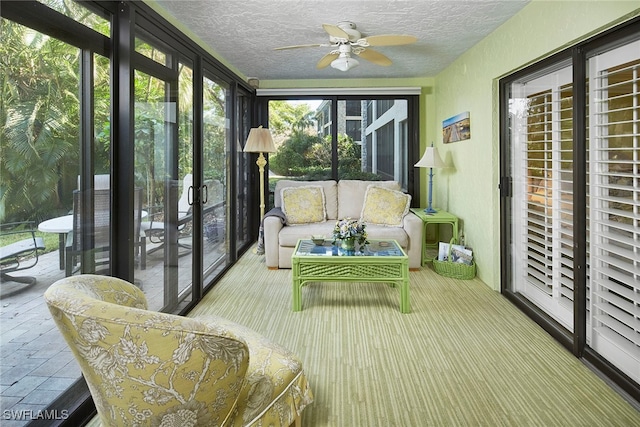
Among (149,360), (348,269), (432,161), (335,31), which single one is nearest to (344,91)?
(432,161)

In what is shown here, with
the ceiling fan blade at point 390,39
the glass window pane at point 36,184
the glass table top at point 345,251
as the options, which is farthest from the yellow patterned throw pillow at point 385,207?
the glass window pane at point 36,184

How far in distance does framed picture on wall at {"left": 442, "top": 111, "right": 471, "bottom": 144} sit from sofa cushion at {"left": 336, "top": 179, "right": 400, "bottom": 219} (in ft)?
Answer: 2.95

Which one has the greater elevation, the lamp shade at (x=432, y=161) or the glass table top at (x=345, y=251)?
the lamp shade at (x=432, y=161)

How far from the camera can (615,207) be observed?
2.27 meters

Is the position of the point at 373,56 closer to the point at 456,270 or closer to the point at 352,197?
the point at 352,197

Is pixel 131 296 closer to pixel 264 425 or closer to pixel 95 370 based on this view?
pixel 95 370

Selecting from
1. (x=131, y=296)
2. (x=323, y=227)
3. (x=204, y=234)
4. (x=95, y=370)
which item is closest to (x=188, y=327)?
(x=95, y=370)

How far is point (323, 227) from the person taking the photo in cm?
487

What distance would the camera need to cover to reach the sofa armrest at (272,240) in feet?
15.3

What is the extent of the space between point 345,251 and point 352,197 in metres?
2.00

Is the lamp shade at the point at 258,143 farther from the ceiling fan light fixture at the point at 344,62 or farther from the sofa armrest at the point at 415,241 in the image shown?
the sofa armrest at the point at 415,241

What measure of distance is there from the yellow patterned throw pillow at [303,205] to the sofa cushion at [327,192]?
0.45ft

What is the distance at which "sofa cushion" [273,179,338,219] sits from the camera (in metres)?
5.46

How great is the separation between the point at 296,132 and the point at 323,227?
1852mm
